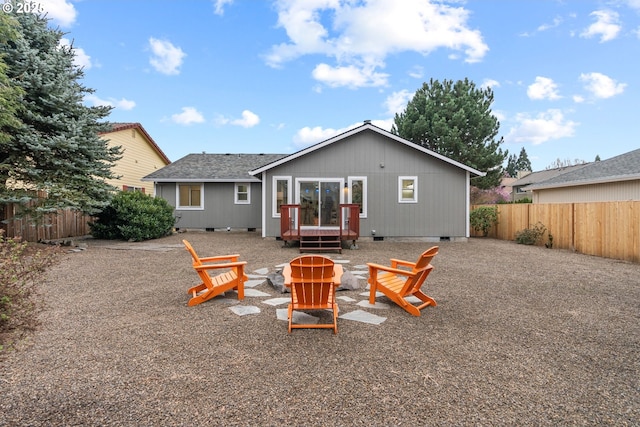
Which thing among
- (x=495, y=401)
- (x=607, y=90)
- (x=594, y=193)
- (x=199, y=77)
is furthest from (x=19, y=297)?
(x=607, y=90)

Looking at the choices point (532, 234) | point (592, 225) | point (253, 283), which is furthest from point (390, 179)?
point (253, 283)

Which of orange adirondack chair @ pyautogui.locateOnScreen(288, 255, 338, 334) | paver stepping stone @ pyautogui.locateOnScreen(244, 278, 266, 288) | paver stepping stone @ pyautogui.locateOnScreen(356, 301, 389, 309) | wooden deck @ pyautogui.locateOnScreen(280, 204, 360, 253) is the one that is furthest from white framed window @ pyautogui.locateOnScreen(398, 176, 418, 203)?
orange adirondack chair @ pyautogui.locateOnScreen(288, 255, 338, 334)

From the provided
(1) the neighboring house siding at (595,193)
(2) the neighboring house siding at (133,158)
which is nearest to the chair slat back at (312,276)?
(1) the neighboring house siding at (595,193)

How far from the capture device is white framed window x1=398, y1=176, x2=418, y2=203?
13430 mm

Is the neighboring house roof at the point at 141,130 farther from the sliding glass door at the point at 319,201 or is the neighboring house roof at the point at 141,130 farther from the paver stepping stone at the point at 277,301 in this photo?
the paver stepping stone at the point at 277,301

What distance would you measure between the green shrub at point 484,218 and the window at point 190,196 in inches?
524

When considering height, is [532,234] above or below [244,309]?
above

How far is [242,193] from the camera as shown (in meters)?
17.1

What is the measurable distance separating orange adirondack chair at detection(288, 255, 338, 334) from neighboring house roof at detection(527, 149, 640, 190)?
1354cm

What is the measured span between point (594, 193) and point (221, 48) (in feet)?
54.1

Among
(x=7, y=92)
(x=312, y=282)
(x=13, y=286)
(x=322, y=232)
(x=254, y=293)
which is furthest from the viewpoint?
(x=322, y=232)

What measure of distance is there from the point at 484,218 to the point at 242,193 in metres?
11.7

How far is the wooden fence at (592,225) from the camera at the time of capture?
925 cm

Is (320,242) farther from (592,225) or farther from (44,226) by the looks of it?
(44,226)
